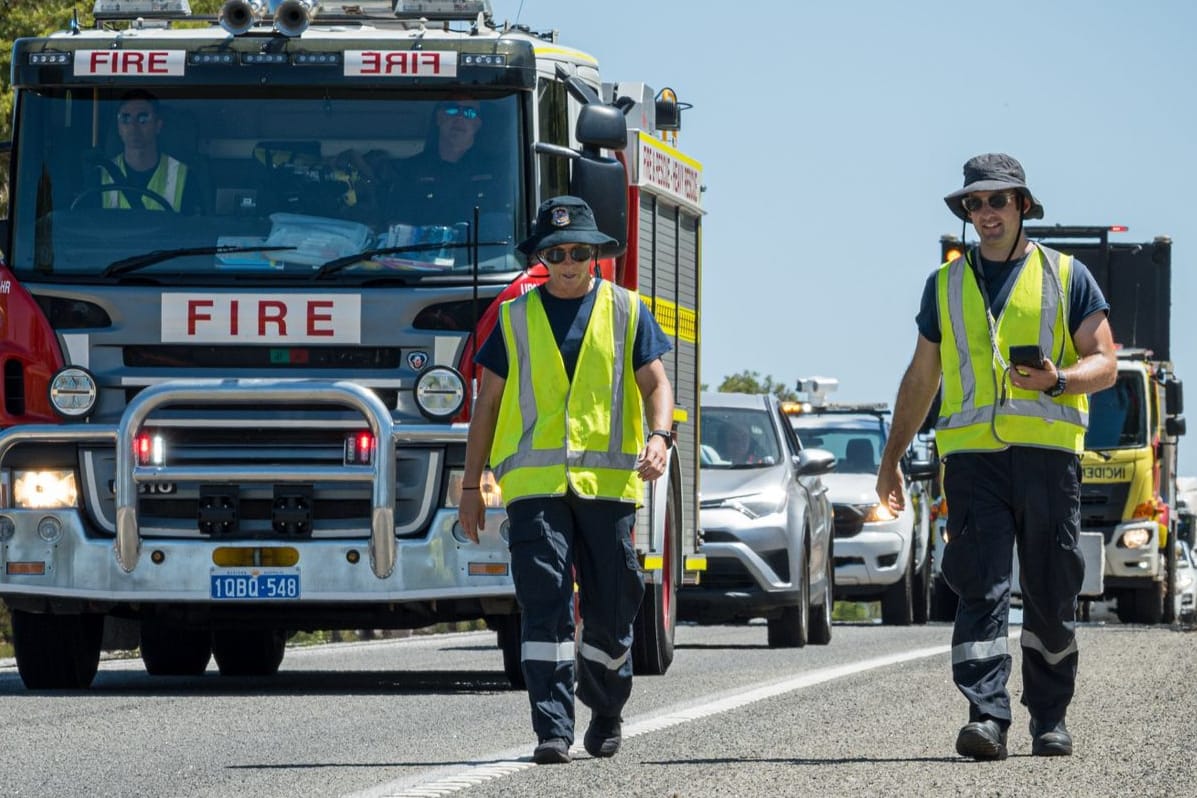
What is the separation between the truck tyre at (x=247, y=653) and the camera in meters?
15.8

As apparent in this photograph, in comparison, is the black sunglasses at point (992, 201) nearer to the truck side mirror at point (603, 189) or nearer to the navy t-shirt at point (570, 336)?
the navy t-shirt at point (570, 336)

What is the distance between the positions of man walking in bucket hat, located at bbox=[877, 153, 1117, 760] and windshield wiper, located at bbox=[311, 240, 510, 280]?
145 inches

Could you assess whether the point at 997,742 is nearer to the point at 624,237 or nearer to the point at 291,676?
the point at 624,237

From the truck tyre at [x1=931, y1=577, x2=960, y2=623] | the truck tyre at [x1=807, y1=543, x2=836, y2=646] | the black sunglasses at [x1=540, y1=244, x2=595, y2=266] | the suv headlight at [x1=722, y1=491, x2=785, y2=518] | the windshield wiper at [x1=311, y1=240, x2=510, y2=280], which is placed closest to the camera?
the black sunglasses at [x1=540, y1=244, x2=595, y2=266]

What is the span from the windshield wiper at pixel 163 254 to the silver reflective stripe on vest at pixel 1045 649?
4.67 m

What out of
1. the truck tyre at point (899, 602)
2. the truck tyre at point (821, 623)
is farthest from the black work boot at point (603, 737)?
the truck tyre at point (899, 602)

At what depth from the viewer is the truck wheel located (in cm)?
1866

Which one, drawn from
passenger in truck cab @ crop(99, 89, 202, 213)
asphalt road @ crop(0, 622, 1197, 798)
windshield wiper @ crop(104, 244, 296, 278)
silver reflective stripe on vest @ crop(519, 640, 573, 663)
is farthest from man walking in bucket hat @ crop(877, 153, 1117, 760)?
passenger in truck cab @ crop(99, 89, 202, 213)

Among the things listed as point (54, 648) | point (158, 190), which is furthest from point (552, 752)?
point (54, 648)

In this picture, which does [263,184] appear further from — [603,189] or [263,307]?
[603,189]

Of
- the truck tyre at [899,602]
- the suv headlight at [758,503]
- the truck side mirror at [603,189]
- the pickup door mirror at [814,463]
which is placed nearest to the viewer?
the truck side mirror at [603,189]

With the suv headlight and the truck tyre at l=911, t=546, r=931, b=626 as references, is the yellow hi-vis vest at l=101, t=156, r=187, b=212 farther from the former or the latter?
the truck tyre at l=911, t=546, r=931, b=626

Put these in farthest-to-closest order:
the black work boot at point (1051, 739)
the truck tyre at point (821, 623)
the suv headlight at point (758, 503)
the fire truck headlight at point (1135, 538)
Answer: the fire truck headlight at point (1135, 538), the truck tyre at point (821, 623), the suv headlight at point (758, 503), the black work boot at point (1051, 739)

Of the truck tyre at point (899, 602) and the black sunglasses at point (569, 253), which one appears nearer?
the black sunglasses at point (569, 253)
